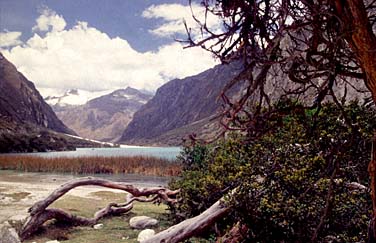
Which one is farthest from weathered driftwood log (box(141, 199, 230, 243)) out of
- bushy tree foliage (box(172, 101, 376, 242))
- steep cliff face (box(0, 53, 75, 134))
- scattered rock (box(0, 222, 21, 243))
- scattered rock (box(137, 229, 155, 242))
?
steep cliff face (box(0, 53, 75, 134))

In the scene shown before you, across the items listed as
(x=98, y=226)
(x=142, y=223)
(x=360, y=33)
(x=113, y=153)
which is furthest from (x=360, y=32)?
(x=113, y=153)

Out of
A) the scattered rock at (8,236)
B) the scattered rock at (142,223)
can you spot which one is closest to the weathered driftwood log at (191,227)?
the scattered rock at (8,236)

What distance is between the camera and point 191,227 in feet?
25.2

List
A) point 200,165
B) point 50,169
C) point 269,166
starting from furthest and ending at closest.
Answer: point 50,169, point 200,165, point 269,166

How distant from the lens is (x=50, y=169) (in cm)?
3631

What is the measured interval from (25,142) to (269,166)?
3469 inches

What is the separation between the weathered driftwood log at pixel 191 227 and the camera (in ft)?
23.9

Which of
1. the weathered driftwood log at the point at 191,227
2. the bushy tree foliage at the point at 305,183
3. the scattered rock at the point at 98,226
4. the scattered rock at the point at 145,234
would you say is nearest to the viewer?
the bushy tree foliage at the point at 305,183

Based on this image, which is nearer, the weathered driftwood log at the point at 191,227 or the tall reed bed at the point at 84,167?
the weathered driftwood log at the point at 191,227

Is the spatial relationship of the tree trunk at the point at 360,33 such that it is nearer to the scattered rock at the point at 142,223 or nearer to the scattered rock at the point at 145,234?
the scattered rock at the point at 145,234

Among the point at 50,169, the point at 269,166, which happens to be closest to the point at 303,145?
the point at 269,166

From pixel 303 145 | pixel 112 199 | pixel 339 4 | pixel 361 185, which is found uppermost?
pixel 339 4

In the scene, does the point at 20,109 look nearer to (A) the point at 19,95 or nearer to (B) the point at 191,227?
(A) the point at 19,95

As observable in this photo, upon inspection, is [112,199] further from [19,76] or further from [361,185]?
[19,76]
